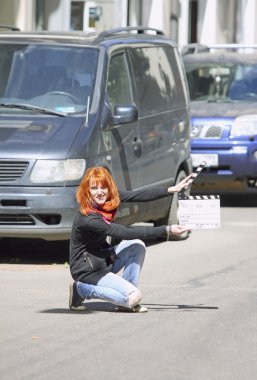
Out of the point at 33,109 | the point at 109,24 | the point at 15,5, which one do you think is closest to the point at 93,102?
the point at 33,109

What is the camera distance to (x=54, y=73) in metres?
13.0

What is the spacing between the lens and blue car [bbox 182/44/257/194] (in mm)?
17531

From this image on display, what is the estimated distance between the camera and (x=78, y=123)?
1231 cm

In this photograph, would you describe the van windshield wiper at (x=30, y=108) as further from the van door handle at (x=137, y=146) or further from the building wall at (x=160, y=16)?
the building wall at (x=160, y=16)

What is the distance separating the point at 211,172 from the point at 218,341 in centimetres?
925

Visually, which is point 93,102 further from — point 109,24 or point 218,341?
point 109,24

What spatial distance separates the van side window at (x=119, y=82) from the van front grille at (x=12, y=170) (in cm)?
133

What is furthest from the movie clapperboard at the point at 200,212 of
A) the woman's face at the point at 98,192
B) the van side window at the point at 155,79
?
the van side window at the point at 155,79

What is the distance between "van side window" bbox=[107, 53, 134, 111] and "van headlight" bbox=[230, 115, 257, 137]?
14.2 ft

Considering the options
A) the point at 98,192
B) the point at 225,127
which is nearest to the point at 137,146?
the point at 98,192

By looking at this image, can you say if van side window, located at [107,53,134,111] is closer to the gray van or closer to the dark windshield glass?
the gray van

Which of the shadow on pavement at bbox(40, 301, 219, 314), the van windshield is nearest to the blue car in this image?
the van windshield

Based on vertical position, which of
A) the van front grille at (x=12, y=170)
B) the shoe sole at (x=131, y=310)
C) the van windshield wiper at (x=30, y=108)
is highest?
the van windshield wiper at (x=30, y=108)

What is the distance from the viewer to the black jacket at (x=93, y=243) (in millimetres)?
9328
